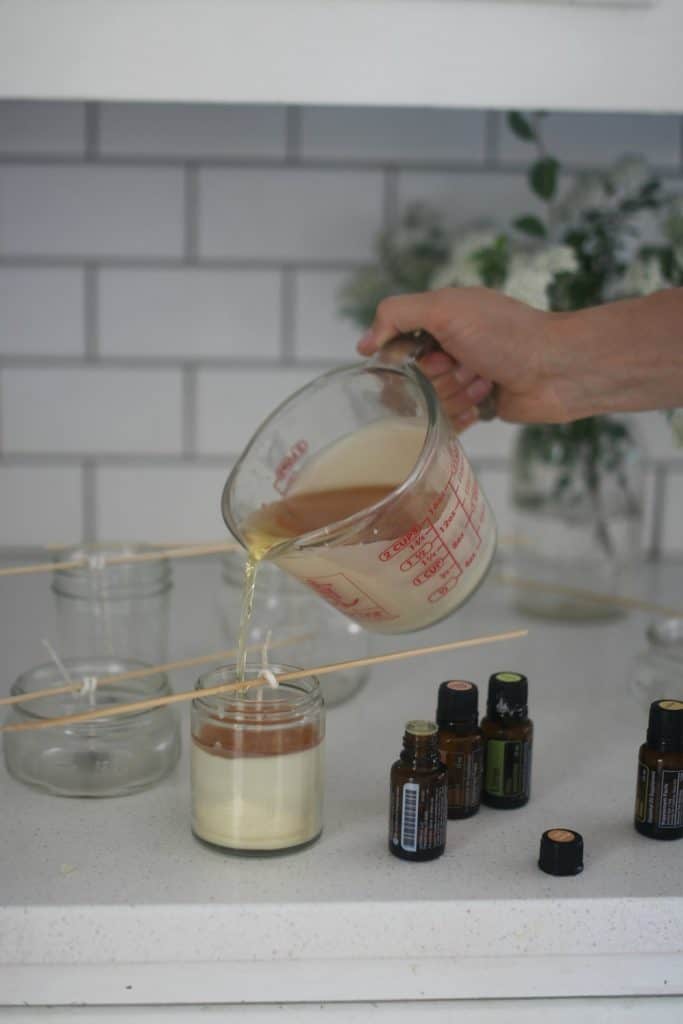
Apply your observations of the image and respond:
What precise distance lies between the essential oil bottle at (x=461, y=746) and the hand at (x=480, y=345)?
1.02ft

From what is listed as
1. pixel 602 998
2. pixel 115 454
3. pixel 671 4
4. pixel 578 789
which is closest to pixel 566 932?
pixel 602 998

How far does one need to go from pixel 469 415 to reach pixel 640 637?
1.18ft

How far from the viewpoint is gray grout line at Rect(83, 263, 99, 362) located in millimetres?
1500

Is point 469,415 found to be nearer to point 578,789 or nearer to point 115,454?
point 578,789

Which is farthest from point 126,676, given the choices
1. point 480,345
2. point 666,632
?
point 666,632

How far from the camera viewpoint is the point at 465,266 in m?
1.29

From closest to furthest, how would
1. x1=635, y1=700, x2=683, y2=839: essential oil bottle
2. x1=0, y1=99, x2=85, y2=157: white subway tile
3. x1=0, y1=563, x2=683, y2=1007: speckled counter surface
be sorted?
x1=0, y1=563, x2=683, y2=1007: speckled counter surface
x1=635, y1=700, x2=683, y2=839: essential oil bottle
x1=0, y1=99, x2=85, y2=157: white subway tile

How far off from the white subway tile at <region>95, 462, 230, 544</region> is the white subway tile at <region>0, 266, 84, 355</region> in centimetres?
17

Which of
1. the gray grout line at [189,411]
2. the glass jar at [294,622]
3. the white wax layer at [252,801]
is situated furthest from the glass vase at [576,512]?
the white wax layer at [252,801]

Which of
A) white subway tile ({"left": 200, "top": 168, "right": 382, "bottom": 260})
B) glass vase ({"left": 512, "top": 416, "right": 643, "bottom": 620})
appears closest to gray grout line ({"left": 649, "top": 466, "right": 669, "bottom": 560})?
glass vase ({"left": 512, "top": 416, "right": 643, "bottom": 620})

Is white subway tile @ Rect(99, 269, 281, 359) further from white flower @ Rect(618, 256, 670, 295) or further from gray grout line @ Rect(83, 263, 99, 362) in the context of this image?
white flower @ Rect(618, 256, 670, 295)

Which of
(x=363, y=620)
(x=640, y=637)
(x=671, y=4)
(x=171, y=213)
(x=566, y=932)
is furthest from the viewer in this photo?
(x=171, y=213)

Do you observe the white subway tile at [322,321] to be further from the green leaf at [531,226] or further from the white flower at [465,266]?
the green leaf at [531,226]

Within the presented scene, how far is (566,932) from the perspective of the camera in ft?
2.60
